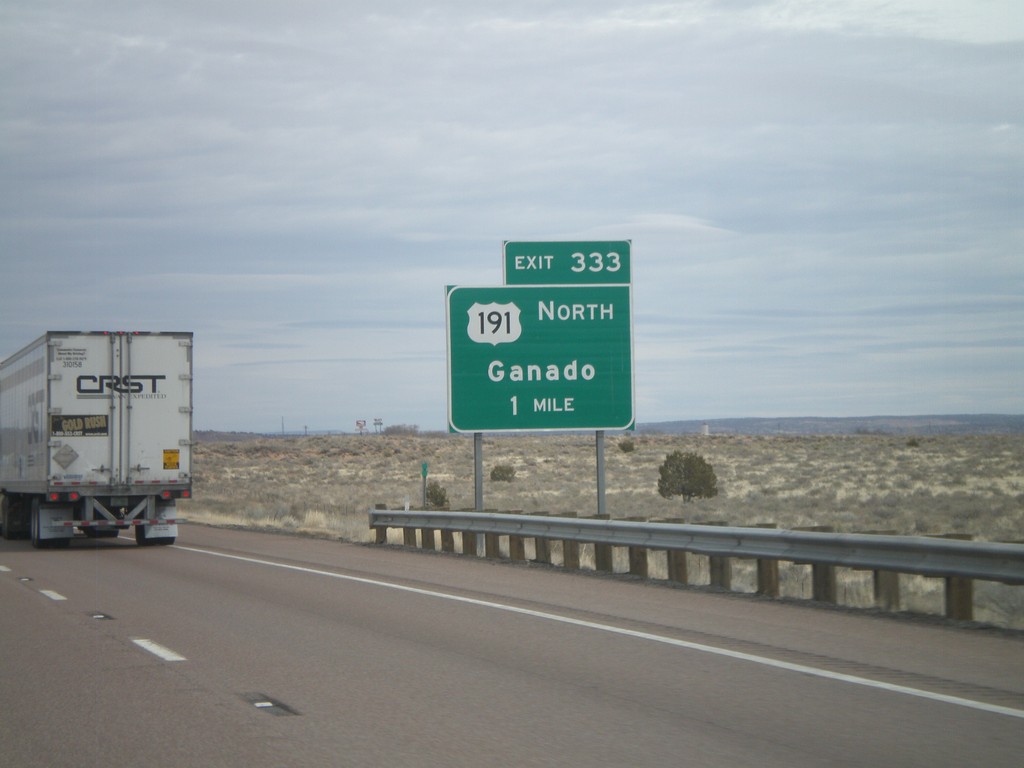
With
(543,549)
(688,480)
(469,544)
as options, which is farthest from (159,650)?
(688,480)

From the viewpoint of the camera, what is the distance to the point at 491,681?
8969 mm

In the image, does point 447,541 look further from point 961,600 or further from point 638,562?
point 961,600

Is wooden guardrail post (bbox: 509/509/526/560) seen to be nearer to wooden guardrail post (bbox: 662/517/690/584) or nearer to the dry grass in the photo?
the dry grass

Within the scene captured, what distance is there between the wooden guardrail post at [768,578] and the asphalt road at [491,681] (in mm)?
437

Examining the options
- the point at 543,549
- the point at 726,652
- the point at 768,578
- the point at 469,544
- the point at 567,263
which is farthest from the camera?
the point at 567,263

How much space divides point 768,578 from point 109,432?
15085mm

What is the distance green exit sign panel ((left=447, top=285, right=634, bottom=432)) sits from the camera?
71.3ft

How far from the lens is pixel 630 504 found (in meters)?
38.6

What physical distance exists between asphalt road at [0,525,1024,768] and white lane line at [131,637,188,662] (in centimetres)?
4

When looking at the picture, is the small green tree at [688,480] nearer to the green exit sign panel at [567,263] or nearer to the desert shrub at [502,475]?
the desert shrub at [502,475]

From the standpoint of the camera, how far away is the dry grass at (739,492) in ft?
84.4

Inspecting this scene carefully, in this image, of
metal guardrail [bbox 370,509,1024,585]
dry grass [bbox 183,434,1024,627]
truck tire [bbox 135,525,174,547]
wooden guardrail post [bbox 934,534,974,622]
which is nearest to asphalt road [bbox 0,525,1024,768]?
wooden guardrail post [bbox 934,534,974,622]

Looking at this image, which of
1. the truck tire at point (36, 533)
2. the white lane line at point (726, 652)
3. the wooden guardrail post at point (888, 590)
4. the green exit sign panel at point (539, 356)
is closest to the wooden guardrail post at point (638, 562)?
the white lane line at point (726, 652)

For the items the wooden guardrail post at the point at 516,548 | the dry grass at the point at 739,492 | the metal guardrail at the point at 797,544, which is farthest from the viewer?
the dry grass at the point at 739,492
